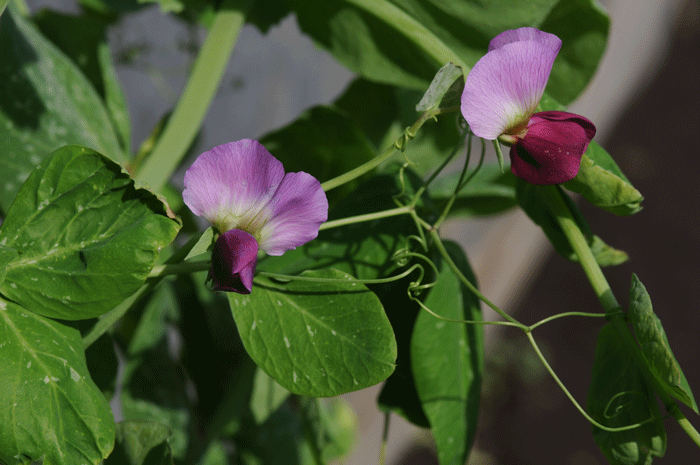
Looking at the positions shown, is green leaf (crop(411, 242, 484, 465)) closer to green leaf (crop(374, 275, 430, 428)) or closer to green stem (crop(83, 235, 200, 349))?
green leaf (crop(374, 275, 430, 428))

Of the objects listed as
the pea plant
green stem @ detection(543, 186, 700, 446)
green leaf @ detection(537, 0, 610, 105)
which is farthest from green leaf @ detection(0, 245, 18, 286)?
green leaf @ detection(537, 0, 610, 105)

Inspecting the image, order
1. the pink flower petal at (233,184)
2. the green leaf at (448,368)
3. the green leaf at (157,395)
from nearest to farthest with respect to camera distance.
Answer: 1. the pink flower petal at (233,184)
2. the green leaf at (448,368)
3. the green leaf at (157,395)

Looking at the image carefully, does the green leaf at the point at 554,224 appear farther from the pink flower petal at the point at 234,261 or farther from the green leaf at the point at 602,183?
the pink flower petal at the point at 234,261

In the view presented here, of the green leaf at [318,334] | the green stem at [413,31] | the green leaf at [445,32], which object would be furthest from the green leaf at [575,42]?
the green leaf at [318,334]

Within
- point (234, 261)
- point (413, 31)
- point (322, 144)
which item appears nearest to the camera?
point (234, 261)

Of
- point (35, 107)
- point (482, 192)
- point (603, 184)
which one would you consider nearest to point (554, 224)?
point (603, 184)

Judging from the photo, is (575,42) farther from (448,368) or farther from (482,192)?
(448,368)

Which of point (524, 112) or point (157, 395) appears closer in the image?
point (524, 112)
